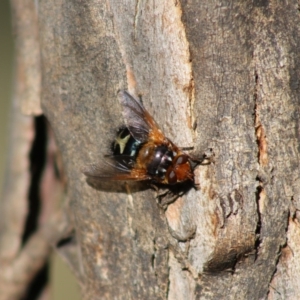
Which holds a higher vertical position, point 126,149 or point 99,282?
point 126,149

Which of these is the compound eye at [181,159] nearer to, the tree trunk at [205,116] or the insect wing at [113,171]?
the tree trunk at [205,116]

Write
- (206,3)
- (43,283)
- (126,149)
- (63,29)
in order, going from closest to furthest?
(206,3), (63,29), (126,149), (43,283)

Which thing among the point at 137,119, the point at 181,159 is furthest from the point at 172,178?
the point at 137,119

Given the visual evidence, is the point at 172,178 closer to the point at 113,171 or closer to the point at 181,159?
the point at 181,159

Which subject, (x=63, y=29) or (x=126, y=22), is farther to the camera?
(x=63, y=29)

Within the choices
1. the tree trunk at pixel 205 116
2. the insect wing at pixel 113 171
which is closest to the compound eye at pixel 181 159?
the tree trunk at pixel 205 116

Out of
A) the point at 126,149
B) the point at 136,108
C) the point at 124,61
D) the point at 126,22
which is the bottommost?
the point at 126,149

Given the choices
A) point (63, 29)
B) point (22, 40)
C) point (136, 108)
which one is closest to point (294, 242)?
point (136, 108)

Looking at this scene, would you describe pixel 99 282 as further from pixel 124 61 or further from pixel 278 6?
pixel 278 6
